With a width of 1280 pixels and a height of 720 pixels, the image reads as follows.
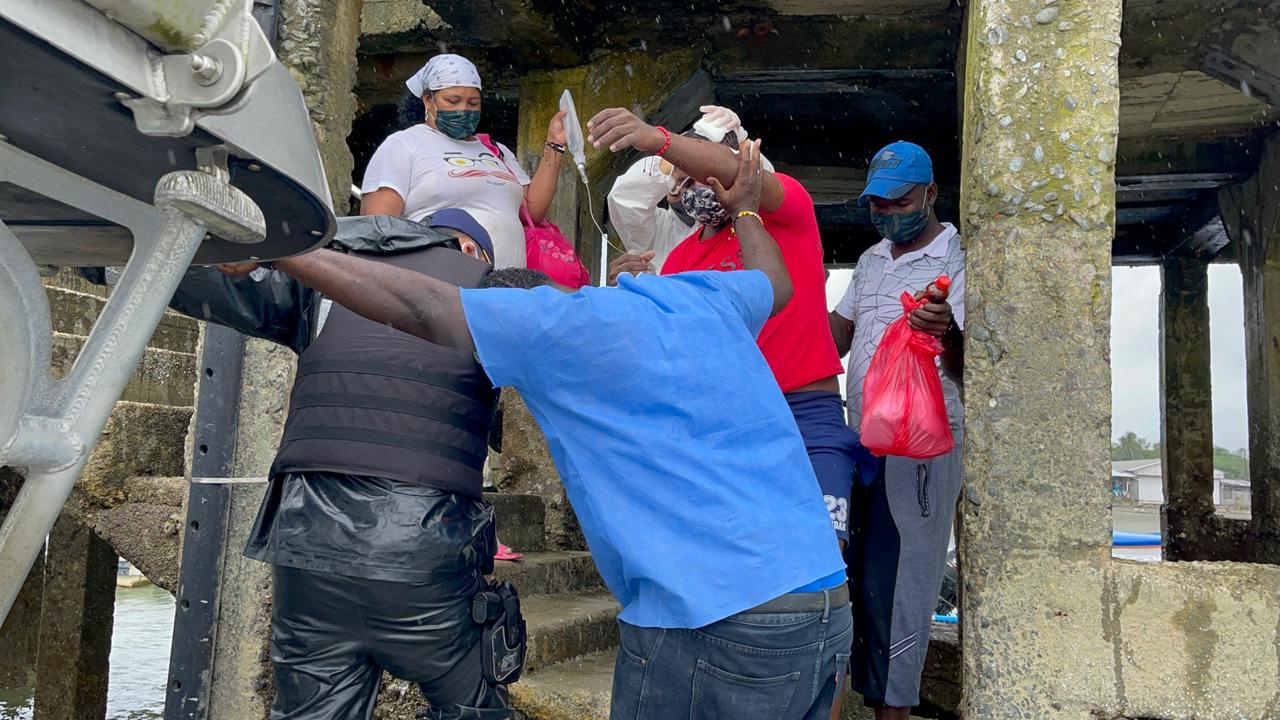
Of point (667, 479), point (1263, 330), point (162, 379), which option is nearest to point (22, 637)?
point (162, 379)

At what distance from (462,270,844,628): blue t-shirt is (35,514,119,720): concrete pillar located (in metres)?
6.22

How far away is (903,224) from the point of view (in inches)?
152

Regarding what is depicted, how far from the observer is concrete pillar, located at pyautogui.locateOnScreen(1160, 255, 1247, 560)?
984 cm

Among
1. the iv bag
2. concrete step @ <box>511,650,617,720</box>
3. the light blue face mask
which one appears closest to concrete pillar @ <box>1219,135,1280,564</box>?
the light blue face mask

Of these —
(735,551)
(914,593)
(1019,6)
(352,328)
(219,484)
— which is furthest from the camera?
(219,484)

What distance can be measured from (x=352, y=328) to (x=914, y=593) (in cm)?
192

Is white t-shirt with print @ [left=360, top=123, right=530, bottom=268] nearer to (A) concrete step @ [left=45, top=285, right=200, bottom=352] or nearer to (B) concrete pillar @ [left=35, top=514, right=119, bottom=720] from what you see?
(A) concrete step @ [left=45, top=285, right=200, bottom=352]

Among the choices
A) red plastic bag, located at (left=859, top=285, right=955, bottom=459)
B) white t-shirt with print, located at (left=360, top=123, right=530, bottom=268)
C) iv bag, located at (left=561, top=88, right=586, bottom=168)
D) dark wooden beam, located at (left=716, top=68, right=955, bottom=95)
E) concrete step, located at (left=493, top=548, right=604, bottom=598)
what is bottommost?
concrete step, located at (left=493, top=548, right=604, bottom=598)

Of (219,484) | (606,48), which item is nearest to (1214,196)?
(606,48)

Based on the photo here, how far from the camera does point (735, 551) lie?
2.09 m

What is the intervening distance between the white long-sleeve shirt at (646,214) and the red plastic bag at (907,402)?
0.93 metres

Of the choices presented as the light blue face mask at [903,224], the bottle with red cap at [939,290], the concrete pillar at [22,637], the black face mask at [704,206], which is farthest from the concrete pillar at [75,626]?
the bottle with red cap at [939,290]

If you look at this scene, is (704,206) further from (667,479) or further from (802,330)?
(667,479)

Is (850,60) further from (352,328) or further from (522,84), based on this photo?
(352,328)
